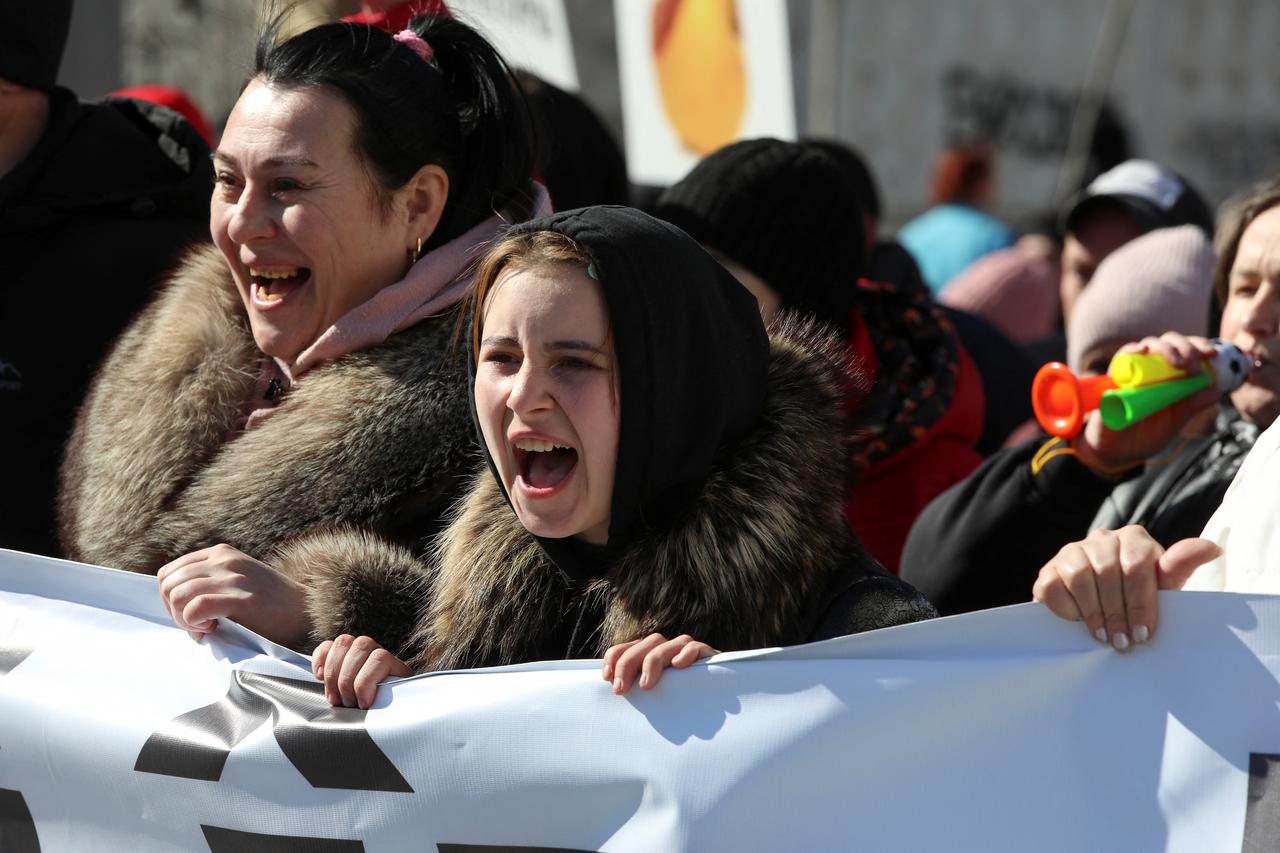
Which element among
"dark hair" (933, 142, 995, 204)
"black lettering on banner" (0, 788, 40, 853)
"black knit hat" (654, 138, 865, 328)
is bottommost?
"dark hair" (933, 142, 995, 204)

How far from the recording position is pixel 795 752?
180 cm

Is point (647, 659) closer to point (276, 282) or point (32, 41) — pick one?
point (276, 282)

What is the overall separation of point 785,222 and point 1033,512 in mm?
850

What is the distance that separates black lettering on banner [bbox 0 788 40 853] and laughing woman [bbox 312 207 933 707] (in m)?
0.54

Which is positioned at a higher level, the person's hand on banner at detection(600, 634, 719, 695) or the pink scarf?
the pink scarf

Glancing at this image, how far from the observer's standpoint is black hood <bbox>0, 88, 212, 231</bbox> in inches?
118

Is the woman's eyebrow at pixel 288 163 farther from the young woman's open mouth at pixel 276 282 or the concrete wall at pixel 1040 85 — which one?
the concrete wall at pixel 1040 85

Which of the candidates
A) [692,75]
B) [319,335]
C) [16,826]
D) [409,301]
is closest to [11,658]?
[16,826]

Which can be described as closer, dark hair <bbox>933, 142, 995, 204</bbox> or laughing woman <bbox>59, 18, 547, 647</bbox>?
laughing woman <bbox>59, 18, 547, 647</bbox>

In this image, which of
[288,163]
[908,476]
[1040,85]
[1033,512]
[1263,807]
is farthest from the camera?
[1040,85]

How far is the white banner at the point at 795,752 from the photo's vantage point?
5.66 feet

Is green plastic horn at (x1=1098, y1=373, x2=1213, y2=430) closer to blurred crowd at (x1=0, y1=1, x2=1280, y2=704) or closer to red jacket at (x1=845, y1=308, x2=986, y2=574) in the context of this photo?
blurred crowd at (x1=0, y1=1, x2=1280, y2=704)

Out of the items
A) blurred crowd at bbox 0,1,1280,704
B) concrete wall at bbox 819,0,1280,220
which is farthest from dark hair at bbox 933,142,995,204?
concrete wall at bbox 819,0,1280,220

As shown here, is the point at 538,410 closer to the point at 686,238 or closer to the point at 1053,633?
the point at 686,238
